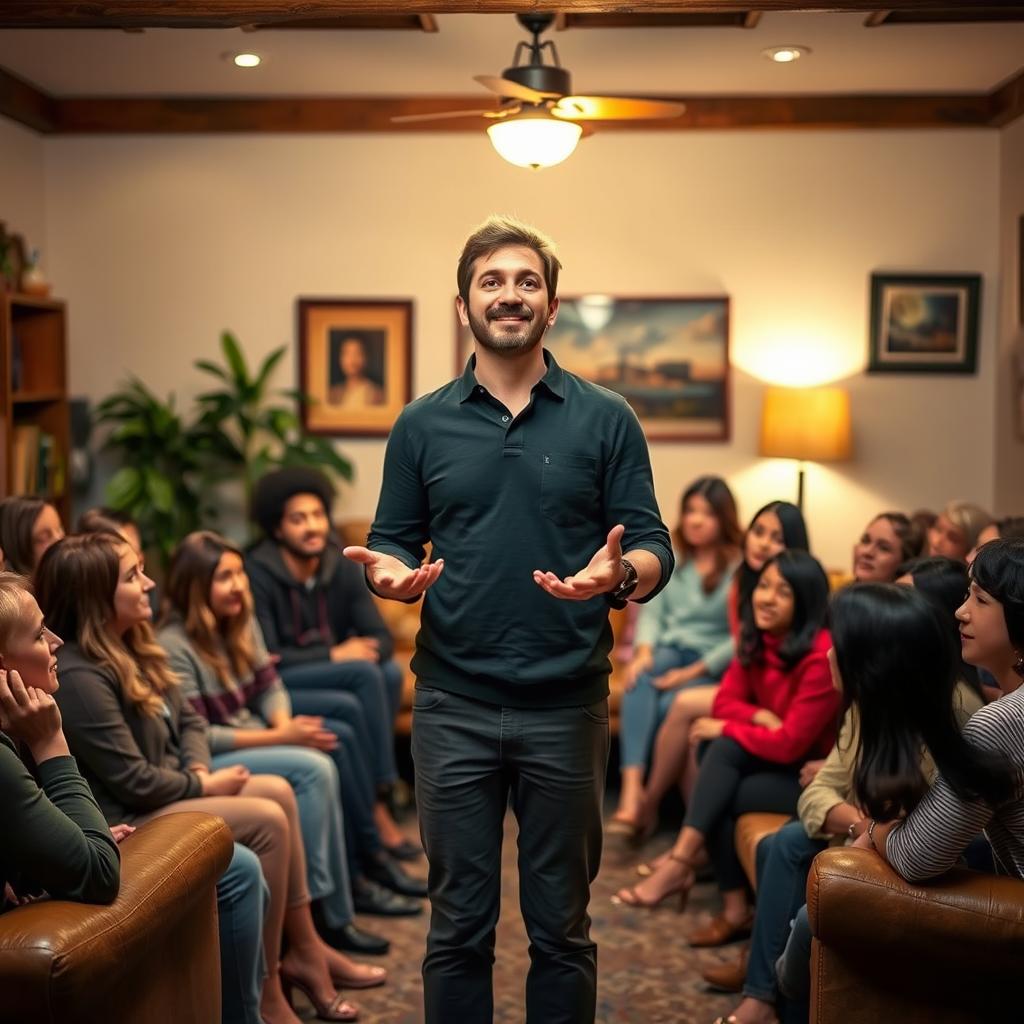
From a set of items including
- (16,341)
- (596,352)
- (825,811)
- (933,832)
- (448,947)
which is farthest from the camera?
(596,352)

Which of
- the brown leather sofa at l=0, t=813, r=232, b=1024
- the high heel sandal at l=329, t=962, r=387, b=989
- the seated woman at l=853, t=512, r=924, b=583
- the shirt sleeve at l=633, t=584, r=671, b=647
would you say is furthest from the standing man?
the shirt sleeve at l=633, t=584, r=671, b=647

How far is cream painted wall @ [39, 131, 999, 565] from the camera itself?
215 inches

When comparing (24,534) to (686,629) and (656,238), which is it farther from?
(656,238)

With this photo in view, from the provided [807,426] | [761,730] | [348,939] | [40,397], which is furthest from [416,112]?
[348,939]

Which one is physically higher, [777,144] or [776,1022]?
[777,144]

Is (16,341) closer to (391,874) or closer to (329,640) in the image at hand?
(329,640)

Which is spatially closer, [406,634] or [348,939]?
[348,939]

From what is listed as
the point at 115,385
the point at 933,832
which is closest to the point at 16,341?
the point at 115,385

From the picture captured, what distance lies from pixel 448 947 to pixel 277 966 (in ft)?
2.53

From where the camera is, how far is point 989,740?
6.50 feet

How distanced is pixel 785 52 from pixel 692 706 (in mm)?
2371

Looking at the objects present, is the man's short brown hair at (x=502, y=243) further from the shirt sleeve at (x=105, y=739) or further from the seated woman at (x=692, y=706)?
the seated woman at (x=692, y=706)

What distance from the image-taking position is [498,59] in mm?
4762

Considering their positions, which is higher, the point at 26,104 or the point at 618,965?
the point at 26,104
